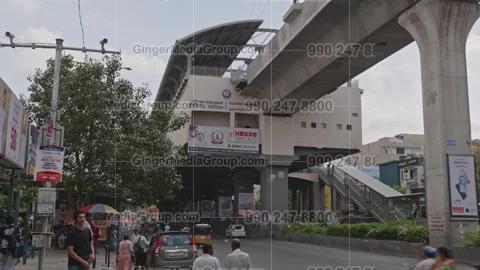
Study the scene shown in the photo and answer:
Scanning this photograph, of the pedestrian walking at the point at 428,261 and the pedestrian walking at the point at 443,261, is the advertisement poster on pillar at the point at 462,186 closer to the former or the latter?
the pedestrian walking at the point at 428,261

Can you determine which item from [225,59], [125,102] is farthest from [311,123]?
[125,102]

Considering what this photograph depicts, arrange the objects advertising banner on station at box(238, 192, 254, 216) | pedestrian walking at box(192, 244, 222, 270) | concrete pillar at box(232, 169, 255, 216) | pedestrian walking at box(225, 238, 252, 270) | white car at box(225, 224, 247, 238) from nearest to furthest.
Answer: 1. pedestrian walking at box(192, 244, 222, 270)
2. pedestrian walking at box(225, 238, 252, 270)
3. white car at box(225, 224, 247, 238)
4. advertising banner on station at box(238, 192, 254, 216)
5. concrete pillar at box(232, 169, 255, 216)

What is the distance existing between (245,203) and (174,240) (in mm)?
34727

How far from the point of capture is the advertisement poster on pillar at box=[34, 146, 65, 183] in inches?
551

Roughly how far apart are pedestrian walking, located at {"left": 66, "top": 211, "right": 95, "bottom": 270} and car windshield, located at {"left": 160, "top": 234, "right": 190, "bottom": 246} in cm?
984

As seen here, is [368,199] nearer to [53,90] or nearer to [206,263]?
Answer: [53,90]

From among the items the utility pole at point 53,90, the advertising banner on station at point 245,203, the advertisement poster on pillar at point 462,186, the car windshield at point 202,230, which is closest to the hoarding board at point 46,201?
the utility pole at point 53,90

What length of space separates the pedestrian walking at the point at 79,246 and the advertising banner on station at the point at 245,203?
4321 cm

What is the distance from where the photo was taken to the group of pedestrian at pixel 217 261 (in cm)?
933

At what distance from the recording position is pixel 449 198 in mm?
22000

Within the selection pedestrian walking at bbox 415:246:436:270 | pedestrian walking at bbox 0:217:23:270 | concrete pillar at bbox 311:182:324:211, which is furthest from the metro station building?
pedestrian walking at bbox 415:246:436:270

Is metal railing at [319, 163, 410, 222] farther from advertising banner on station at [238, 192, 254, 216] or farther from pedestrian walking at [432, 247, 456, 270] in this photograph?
pedestrian walking at [432, 247, 456, 270]

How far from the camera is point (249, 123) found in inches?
1917

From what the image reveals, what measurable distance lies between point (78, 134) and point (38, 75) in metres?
4.45
